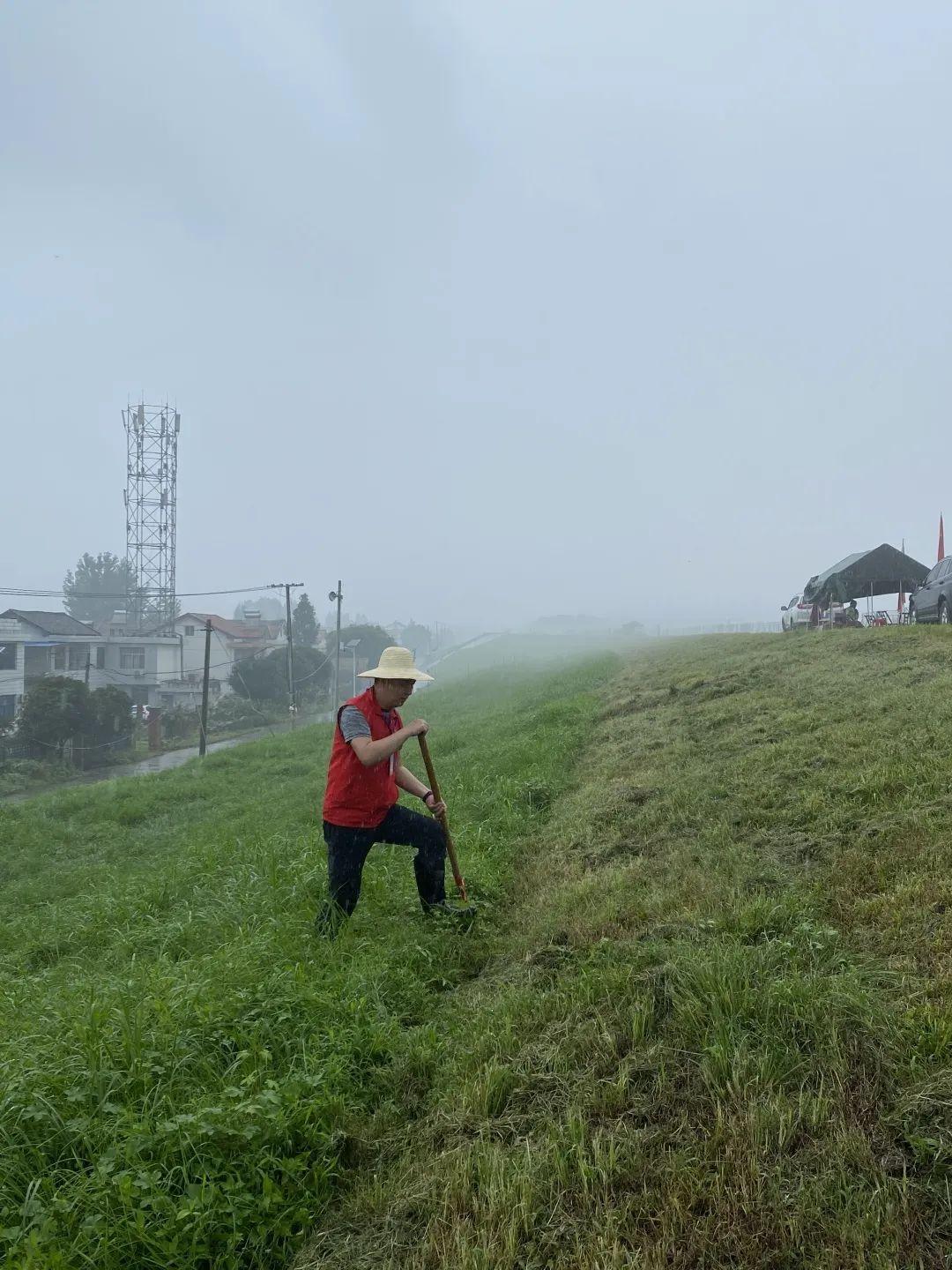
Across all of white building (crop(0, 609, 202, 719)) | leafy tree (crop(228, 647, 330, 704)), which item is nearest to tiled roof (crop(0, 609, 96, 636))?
white building (crop(0, 609, 202, 719))

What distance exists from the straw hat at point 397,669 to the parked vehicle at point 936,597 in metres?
13.3

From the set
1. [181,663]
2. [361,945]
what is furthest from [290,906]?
[181,663]

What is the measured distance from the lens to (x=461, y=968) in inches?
175

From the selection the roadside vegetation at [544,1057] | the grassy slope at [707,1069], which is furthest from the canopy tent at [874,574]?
the grassy slope at [707,1069]

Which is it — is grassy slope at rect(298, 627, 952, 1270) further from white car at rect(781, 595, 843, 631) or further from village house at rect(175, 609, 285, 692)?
village house at rect(175, 609, 285, 692)

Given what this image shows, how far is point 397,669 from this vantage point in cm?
451

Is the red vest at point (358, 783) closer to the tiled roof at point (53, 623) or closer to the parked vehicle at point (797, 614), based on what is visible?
the parked vehicle at point (797, 614)

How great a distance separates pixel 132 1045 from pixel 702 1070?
7.58 feet

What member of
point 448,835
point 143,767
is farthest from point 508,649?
point 448,835

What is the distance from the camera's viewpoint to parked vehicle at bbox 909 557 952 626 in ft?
47.7

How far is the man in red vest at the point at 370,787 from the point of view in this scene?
14.3 ft

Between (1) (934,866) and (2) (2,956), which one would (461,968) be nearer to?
(1) (934,866)

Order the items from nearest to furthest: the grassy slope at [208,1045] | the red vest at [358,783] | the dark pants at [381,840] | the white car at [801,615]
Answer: the grassy slope at [208,1045] < the red vest at [358,783] < the dark pants at [381,840] < the white car at [801,615]

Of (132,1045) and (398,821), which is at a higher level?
(398,821)
